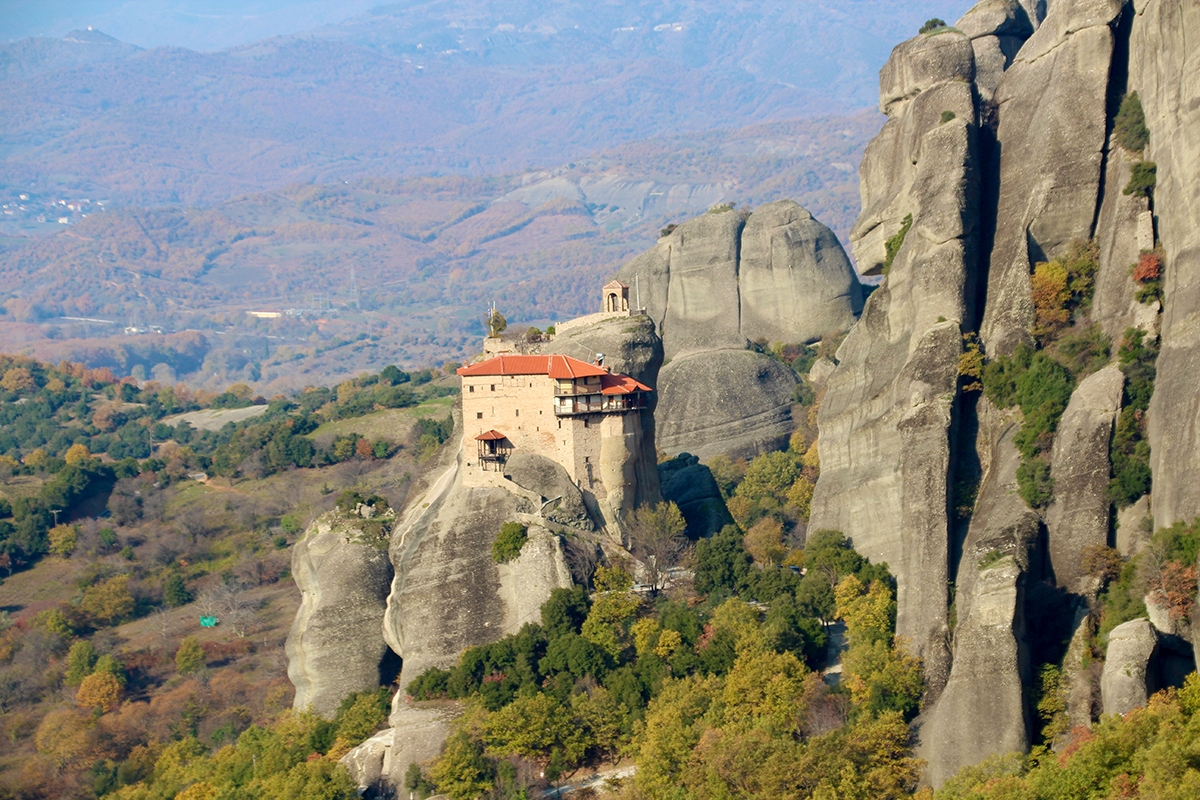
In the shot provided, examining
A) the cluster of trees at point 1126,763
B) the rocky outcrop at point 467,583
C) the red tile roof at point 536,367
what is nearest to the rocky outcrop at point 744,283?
the red tile roof at point 536,367

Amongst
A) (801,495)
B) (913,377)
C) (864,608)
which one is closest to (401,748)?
(864,608)

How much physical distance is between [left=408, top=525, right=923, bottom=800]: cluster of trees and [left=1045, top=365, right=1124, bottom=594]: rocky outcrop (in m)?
5.45

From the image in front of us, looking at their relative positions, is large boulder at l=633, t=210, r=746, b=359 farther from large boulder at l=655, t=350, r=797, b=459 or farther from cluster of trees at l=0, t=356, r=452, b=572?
cluster of trees at l=0, t=356, r=452, b=572

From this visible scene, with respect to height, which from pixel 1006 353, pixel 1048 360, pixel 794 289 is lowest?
pixel 794 289

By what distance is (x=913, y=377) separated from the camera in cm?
5744

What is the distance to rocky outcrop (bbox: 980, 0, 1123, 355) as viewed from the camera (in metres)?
57.6

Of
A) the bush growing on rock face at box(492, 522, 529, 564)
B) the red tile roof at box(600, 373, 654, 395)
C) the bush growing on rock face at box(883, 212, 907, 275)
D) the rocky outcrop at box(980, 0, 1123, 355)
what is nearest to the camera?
the rocky outcrop at box(980, 0, 1123, 355)

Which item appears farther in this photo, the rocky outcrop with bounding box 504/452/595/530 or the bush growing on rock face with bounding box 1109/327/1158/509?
the rocky outcrop with bounding box 504/452/595/530

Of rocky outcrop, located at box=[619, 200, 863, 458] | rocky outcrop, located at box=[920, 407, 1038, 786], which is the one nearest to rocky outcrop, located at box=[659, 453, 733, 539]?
rocky outcrop, located at box=[920, 407, 1038, 786]

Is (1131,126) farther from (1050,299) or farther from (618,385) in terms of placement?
(618,385)

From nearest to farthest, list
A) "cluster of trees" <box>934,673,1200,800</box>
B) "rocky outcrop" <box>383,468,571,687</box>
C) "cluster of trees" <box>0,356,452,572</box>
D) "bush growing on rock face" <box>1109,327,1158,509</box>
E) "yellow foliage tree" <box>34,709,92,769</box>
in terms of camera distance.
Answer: "cluster of trees" <box>934,673,1200,800</box> → "bush growing on rock face" <box>1109,327,1158,509</box> → "rocky outcrop" <box>383,468,571,687</box> → "yellow foliage tree" <box>34,709,92,769</box> → "cluster of trees" <box>0,356,452,572</box>

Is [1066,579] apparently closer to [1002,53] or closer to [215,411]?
[1002,53]

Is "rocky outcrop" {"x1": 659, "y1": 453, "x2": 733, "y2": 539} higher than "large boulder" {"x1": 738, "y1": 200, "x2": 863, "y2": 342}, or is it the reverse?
"large boulder" {"x1": 738, "y1": 200, "x2": 863, "y2": 342}

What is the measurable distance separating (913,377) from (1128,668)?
588 inches
